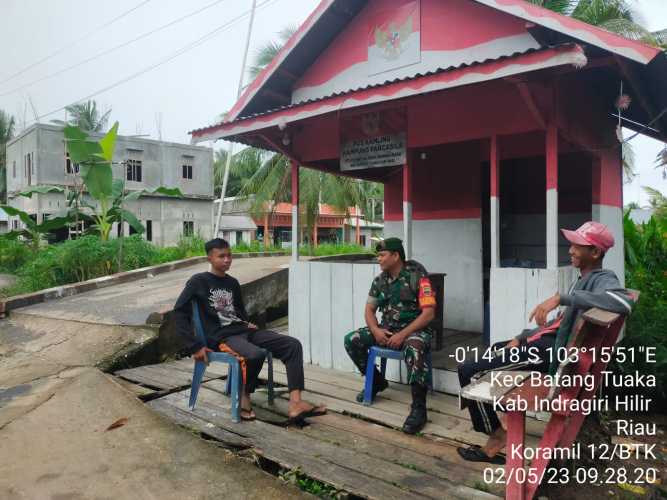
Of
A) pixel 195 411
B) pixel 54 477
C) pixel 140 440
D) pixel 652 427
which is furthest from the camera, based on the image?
pixel 652 427

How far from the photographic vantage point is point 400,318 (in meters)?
4.17

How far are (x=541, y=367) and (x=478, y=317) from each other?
127 inches

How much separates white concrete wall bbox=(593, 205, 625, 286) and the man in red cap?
2.43m

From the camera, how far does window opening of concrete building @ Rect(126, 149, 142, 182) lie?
25.5 meters

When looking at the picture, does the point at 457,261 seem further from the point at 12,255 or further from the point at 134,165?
the point at 134,165

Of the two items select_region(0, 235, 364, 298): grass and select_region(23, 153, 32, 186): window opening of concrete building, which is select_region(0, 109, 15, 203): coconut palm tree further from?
select_region(0, 235, 364, 298): grass

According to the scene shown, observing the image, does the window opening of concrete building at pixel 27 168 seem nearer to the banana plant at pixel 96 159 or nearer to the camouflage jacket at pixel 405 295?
the banana plant at pixel 96 159

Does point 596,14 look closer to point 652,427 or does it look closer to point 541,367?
point 652,427

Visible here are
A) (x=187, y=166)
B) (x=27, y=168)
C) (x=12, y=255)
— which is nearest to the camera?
(x=12, y=255)

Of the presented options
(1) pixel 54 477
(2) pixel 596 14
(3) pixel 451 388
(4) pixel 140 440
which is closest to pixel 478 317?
(3) pixel 451 388

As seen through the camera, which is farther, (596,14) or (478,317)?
(596,14)

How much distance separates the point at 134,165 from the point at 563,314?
26.0 m

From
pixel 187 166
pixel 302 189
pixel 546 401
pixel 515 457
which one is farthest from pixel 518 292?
pixel 187 166

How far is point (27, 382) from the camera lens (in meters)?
5.14
